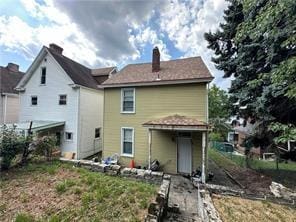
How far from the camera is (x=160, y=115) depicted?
11.0m

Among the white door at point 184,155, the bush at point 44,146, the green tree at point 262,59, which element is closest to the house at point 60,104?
the bush at point 44,146

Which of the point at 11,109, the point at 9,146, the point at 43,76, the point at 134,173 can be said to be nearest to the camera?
the point at 134,173

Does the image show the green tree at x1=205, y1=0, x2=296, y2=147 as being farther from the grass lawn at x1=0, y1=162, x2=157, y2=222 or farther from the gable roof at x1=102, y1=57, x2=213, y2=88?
the grass lawn at x1=0, y1=162, x2=157, y2=222

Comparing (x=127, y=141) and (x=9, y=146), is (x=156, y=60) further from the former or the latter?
(x=9, y=146)

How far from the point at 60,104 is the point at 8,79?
32.3 feet

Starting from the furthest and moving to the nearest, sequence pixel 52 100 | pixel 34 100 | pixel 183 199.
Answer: pixel 34 100
pixel 52 100
pixel 183 199

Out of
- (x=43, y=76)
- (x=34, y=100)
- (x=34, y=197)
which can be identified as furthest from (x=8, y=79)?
(x=34, y=197)

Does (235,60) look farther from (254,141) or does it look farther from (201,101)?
(254,141)

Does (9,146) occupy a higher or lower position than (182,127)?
lower

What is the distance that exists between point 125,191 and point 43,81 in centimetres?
1416

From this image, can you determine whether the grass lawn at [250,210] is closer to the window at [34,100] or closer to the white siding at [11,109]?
the window at [34,100]

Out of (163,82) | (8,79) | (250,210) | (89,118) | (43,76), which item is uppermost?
(8,79)

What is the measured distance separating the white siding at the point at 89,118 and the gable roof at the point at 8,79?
9471 millimetres

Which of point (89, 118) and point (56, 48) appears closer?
point (89, 118)
